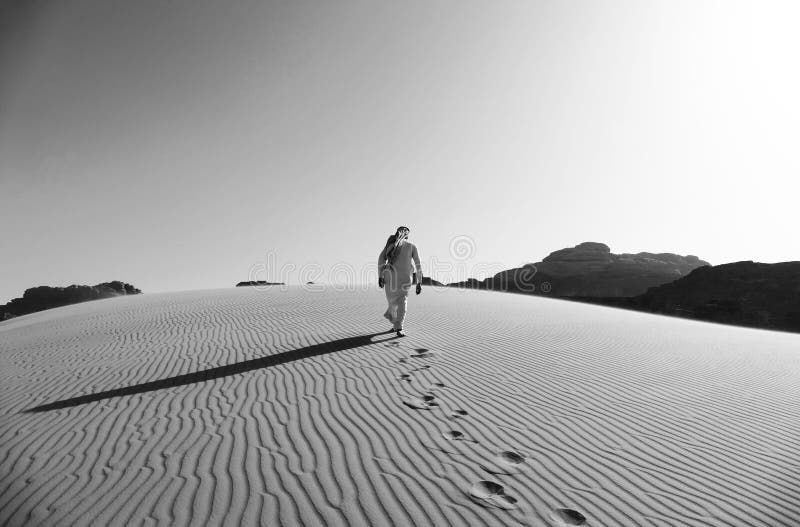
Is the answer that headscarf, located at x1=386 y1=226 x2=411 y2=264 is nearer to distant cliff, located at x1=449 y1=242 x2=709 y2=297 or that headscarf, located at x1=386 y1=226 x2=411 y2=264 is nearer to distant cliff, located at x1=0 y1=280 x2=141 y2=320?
distant cliff, located at x1=449 y1=242 x2=709 y2=297

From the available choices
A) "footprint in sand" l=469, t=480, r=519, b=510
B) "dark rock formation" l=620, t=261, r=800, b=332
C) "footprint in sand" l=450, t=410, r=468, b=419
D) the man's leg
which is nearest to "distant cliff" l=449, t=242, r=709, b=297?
"dark rock formation" l=620, t=261, r=800, b=332

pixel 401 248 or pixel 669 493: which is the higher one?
pixel 401 248

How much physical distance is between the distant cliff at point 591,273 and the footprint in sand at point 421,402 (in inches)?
1597

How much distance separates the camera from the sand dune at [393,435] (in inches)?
127

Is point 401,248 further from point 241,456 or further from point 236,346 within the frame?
point 241,456

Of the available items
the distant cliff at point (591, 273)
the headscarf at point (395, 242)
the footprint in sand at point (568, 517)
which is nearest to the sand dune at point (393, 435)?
the footprint in sand at point (568, 517)

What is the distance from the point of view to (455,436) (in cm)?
447

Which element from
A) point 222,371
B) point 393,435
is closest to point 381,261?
point 222,371

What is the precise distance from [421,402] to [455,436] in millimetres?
1107

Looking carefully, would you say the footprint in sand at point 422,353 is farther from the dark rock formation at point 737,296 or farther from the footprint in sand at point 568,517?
the dark rock formation at point 737,296

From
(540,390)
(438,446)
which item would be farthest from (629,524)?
(540,390)

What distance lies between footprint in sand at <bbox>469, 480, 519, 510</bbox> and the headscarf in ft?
21.0

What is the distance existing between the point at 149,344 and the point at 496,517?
9.11m

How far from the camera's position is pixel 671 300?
1437 inches
